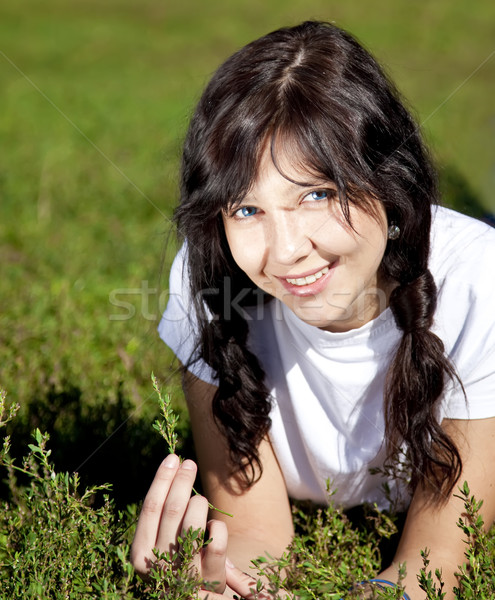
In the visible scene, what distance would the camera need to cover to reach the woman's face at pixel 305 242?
234 cm

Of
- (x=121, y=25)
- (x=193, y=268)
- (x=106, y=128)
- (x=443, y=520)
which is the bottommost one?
(x=121, y=25)

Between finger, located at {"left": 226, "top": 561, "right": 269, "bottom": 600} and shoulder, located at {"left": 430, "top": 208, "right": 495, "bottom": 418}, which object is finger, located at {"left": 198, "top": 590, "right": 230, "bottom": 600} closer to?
finger, located at {"left": 226, "top": 561, "right": 269, "bottom": 600}

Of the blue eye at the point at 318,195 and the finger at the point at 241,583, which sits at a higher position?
the blue eye at the point at 318,195

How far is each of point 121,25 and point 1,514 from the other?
1601 centimetres

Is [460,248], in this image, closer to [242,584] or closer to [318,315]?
[318,315]

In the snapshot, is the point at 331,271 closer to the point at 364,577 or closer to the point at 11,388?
the point at 364,577

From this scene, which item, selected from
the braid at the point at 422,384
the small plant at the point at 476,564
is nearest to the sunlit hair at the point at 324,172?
the braid at the point at 422,384

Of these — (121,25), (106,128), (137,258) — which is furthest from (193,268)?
(121,25)

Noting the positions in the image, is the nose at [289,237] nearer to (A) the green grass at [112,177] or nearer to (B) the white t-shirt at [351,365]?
(B) the white t-shirt at [351,365]

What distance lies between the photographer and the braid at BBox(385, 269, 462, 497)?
2.59 meters

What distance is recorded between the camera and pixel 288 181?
231 cm

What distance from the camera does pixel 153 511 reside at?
2.24 metres

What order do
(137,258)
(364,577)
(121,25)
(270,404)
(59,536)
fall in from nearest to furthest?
(59,536) → (364,577) → (270,404) → (137,258) → (121,25)

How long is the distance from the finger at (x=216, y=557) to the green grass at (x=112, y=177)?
1.01 meters
